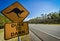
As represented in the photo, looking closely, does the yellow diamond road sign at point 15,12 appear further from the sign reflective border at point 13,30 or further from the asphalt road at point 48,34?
the asphalt road at point 48,34

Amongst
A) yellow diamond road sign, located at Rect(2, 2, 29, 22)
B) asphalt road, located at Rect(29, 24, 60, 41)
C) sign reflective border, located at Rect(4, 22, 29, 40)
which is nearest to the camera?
sign reflective border, located at Rect(4, 22, 29, 40)

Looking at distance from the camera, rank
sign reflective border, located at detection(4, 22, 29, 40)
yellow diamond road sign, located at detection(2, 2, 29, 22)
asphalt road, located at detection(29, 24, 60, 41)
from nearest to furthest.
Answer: sign reflective border, located at detection(4, 22, 29, 40) < yellow diamond road sign, located at detection(2, 2, 29, 22) < asphalt road, located at detection(29, 24, 60, 41)

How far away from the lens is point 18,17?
5.33 metres

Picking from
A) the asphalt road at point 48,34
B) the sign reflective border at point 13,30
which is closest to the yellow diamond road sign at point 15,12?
the sign reflective border at point 13,30

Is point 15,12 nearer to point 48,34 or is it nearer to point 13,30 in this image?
point 13,30

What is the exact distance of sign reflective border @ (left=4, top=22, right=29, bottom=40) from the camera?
4.84m

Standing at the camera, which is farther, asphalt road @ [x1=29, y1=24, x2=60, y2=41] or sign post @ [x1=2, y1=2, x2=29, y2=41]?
asphalt road @ [x1=29, y1=24, x2=60, y2=41]

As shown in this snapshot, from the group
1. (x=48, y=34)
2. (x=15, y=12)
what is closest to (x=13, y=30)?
(x=15, y=12)

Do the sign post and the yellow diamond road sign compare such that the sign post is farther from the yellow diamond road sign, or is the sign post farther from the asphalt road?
the asphalt road

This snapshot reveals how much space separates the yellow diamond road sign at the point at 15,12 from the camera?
16.5ft

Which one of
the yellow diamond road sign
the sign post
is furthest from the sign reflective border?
the yellow diamond road sign

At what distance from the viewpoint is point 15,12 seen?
5.18 meters

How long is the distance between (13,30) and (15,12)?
0.59 meters

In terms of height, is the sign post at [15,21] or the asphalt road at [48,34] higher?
the sign post at [15,21]
